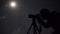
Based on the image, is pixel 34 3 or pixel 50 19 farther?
pixel 34 3

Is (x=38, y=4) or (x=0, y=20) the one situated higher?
(x=38, y=4)

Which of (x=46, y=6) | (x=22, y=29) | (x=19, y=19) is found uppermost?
(x=46, y=6)

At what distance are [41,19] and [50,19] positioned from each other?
0.31 feet

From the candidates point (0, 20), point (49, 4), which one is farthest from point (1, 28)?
point (49, 4)

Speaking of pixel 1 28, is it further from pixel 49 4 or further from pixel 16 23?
pixel 49 4

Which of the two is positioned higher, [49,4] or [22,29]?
[49,4]

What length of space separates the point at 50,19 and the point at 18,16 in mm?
358

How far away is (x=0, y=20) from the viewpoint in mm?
1074

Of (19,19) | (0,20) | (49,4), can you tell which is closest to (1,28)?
(0,20)

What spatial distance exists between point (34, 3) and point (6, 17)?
32cm

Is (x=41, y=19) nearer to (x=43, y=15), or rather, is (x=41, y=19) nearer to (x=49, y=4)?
(x=43, y=15)

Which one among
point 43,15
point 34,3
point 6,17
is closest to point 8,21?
point 6,17

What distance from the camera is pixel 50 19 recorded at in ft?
2.79

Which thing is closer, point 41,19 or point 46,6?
point 41,19
